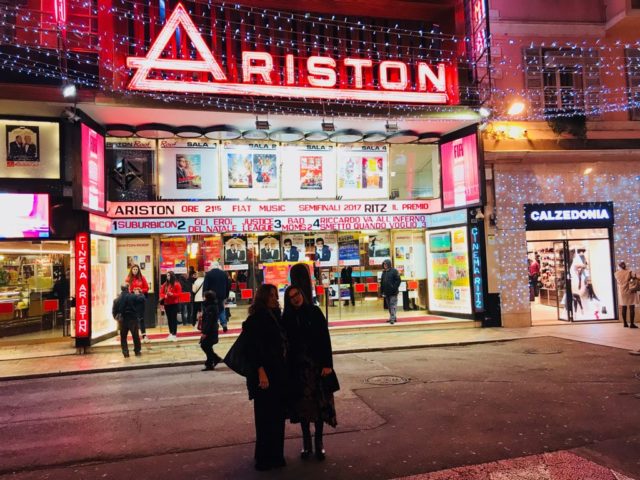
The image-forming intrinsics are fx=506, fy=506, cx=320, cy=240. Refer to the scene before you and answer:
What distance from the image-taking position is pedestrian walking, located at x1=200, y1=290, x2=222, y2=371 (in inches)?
383

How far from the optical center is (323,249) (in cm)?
1625

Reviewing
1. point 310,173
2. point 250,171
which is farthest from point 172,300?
point 310,173

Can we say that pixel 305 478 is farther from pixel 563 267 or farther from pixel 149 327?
pixel 563 267

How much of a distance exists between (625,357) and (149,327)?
12236 millimetres

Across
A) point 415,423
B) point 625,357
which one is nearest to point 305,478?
point 415,423

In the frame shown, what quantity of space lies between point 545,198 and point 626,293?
340 cm

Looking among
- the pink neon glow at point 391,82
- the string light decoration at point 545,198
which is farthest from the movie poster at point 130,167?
the string light decoration at point 545,198

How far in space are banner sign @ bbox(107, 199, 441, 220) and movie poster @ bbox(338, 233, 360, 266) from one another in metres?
1.06

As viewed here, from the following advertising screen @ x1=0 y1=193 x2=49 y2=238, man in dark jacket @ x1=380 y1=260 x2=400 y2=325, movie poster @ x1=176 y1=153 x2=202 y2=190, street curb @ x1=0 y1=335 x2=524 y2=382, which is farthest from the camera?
movie poster @ x1=176 y1=153 x2=202 y2=190

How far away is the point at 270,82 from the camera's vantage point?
13133 mm

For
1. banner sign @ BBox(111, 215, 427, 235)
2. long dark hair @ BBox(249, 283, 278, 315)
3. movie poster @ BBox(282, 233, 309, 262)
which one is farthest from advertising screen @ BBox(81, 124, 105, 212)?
long dark hair @ BBox(249, 283, 278, 315)

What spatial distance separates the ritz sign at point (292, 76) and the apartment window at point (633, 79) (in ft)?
18.2

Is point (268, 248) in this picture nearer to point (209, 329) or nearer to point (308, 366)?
point (209, 329)

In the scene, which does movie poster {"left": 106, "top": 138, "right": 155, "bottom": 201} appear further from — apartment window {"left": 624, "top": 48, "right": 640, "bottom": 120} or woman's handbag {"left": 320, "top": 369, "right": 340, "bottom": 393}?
apartment window {"left": 624, "top": 48, "right": 640, "bottom": 120}
